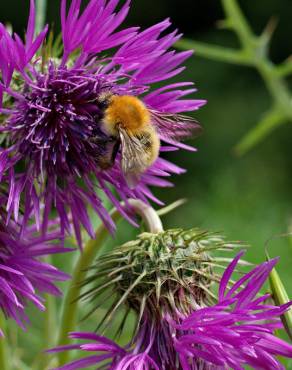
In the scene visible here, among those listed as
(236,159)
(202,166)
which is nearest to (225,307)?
(236,159)

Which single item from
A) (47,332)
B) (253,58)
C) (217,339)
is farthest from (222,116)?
(217,339)

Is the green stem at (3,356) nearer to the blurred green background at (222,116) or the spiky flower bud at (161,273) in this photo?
the spiky flower bud at (161,273)

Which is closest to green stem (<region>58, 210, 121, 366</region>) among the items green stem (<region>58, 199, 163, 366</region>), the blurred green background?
green stem (<region>58, 199, 163, 366</region>)

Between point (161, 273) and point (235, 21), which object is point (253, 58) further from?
point (161, 273)

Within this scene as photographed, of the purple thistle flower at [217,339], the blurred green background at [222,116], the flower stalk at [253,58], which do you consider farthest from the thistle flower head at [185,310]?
the blurred green background at [222,116]

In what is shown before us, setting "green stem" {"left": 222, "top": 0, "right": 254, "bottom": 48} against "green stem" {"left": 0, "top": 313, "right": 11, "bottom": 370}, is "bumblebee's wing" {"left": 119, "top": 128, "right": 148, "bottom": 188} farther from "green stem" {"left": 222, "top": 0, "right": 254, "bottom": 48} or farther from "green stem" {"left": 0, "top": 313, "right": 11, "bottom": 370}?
"green stem" {"left": 222, "top": 0, "right": 254, "bottom": 48}

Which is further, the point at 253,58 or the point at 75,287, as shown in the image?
the point at 253,58
